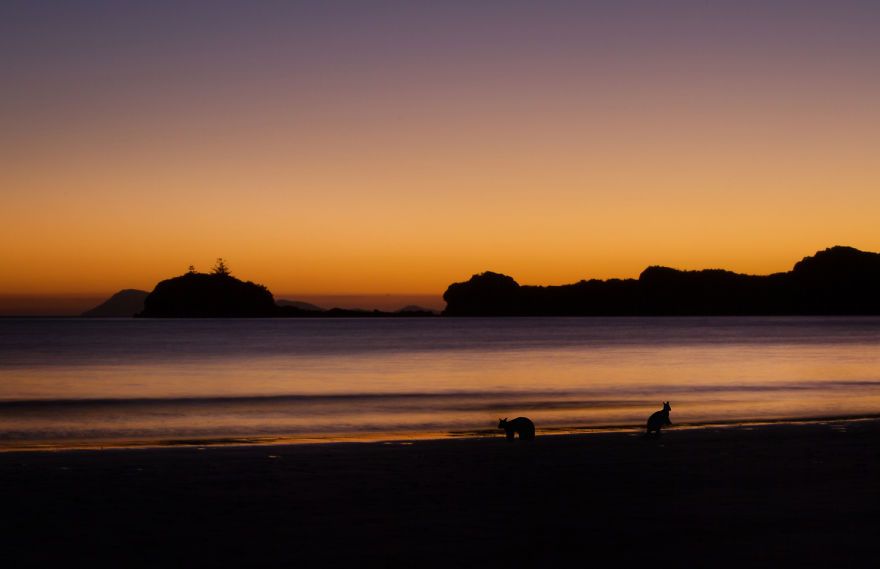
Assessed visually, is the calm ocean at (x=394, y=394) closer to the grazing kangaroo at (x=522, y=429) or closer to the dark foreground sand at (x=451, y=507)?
the grazing kangaroo at (x=522, y=429)

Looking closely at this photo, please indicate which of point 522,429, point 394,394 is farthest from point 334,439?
point 394,394

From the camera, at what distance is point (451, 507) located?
9.59m

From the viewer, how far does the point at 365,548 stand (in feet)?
25.6

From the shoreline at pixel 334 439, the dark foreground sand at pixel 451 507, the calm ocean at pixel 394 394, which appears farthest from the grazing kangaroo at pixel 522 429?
the calm ocean at pixel 394 394

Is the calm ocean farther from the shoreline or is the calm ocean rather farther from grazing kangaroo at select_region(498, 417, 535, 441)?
grazing kangaroo at select_region(498, 417, 535, 441)

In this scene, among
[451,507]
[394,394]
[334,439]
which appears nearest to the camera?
[451,507]

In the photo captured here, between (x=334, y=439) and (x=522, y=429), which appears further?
(x=334, y=439)

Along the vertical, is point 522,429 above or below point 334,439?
above

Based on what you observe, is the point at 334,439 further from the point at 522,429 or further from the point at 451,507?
the point at 451,507

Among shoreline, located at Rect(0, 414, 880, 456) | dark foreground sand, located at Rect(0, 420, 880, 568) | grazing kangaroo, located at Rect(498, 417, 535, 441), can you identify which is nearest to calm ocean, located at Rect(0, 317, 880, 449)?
shoreline, located at Rect(0, 414, 880, 456)

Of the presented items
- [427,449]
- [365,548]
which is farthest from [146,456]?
[365,548]

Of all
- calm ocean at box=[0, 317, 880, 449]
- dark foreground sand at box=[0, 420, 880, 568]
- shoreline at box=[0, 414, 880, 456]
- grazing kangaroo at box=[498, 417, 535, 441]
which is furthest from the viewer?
calm ocean at box=[0, 317, 880, 449]

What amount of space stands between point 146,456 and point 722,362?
54.3 metres

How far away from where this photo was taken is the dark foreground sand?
759cm
